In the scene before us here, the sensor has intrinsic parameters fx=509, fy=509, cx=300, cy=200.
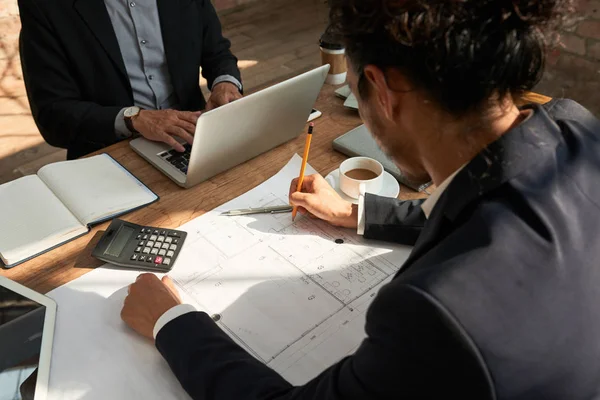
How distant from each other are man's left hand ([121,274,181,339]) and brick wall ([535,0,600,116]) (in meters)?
2.52

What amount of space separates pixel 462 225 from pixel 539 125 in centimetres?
17

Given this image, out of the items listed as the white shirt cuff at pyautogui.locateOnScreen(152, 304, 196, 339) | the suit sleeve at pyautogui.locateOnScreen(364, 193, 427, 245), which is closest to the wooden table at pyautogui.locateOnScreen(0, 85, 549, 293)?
the suit sleeve at pyautogui.locateOnScreen(364, 193, 427, 245)

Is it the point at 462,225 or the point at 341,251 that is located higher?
the point at 462,225

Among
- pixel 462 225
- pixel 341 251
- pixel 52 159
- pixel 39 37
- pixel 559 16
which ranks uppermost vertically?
pixel 559 16

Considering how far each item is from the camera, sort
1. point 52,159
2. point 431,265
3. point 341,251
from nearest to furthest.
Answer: point 431,265 → point 341,251 → point 52,159

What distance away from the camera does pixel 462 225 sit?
62 centimetres

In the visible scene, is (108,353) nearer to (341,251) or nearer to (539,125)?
(341,251)

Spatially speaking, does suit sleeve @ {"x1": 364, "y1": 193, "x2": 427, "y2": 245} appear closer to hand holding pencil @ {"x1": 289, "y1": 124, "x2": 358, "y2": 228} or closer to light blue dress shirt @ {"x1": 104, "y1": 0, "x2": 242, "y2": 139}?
hand holding pencil @ {"x1": 289, "y1": 124, "x2": 358, "y2": 228}

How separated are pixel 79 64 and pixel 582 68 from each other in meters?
2.68

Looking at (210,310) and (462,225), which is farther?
(210,310)

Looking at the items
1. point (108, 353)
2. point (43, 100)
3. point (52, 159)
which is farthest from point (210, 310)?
point (52, 159)

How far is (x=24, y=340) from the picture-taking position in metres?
0.83

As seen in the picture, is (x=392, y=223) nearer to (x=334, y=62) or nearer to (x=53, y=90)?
(x=334, y=62)

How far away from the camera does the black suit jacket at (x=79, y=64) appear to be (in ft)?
4.57
